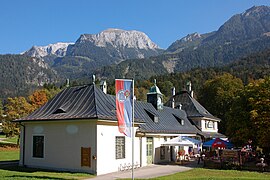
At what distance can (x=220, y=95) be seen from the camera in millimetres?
60781

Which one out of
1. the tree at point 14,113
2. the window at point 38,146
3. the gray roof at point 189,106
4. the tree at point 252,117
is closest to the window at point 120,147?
the window at point 38,146

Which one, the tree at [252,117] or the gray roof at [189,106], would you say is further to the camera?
the gray roof at [189,106]

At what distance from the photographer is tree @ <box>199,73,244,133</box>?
60062 millimetres

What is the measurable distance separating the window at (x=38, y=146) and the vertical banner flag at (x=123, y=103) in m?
9.33

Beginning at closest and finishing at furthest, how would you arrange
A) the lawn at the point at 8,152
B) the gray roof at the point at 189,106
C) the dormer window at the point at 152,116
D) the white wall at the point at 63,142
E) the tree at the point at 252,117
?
the white wall at the point at 63,142
the tree at the point at 252,117
the dormer window at the point at 152,116
the lawn at the point at 8,152
the gray roof at the point at 189,106

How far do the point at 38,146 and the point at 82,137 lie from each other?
4.27m

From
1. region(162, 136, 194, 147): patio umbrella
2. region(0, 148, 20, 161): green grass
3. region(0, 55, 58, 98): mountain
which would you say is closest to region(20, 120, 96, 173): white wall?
region(0, 148, 20, 161): green grass

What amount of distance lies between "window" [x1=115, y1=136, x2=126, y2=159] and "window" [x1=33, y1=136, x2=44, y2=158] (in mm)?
5274

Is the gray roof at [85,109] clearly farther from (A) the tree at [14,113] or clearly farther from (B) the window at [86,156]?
(A) the tree at [14,113]

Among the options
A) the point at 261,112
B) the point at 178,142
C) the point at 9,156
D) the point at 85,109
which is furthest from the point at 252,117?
the point at 9,156

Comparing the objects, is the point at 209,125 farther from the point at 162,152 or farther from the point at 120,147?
the point at 120,147

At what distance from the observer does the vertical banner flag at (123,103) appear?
16.9m

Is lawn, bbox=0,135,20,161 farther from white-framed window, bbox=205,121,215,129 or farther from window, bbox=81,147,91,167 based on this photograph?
white-framed window, bbox=205,121,215,129

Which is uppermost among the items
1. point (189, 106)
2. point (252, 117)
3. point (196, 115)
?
point (189, 106)
